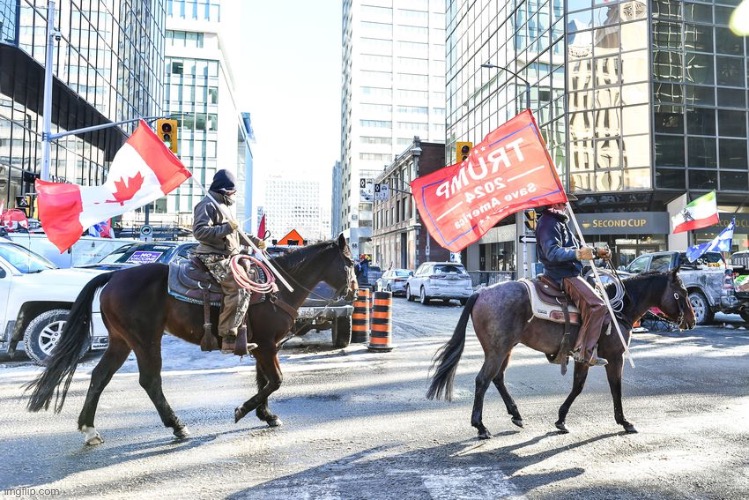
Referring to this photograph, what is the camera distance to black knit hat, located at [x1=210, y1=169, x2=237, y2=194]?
5.85 metres

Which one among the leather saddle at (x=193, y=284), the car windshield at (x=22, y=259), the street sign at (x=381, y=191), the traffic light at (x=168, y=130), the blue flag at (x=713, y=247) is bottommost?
the leather saddle at (x=193, y=284)

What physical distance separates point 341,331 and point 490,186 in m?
5.93

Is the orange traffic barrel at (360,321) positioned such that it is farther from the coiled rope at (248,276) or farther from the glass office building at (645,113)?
the glass office building at (645,113)

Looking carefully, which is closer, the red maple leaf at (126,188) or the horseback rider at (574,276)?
the horseback rider at (574,276)

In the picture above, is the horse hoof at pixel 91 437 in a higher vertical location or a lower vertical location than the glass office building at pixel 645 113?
lower

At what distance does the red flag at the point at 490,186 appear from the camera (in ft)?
19.9

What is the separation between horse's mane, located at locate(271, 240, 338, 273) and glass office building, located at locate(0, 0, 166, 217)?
17.8 meters

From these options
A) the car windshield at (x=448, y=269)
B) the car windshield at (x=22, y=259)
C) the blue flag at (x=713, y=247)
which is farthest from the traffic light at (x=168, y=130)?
the blue flag at (x=713, y=247)

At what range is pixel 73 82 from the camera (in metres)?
30.1

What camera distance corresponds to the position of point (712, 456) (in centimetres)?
479

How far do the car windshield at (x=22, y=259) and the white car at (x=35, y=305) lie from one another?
2cm

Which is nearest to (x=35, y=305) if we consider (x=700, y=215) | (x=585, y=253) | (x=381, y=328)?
(x=381, y=328)

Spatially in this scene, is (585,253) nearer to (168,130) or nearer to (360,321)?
(360,321)

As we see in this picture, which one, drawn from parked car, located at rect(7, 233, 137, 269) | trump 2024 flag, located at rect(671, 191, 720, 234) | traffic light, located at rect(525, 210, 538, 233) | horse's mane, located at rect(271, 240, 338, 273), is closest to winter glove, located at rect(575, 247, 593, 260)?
horse's mane, located at rect(271, 240, 338, 273)
